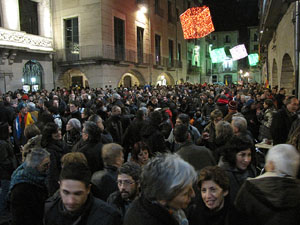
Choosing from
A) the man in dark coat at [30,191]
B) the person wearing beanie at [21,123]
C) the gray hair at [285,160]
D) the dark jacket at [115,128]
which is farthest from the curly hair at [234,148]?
the person wearing beanie at [21,123]

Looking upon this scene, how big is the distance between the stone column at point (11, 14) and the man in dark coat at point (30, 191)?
1643 centimetres

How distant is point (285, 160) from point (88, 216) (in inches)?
61.9

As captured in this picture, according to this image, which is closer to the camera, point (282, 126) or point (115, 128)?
point (282, 126)

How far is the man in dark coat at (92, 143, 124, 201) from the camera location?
9.01ft

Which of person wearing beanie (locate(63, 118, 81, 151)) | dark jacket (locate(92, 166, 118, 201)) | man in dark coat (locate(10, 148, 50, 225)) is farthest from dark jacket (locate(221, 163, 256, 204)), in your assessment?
person wearing beanie (locate(63, 118, 81, 151))

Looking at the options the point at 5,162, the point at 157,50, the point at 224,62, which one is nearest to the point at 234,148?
the point at 5,162

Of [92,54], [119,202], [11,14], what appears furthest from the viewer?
[92,54]

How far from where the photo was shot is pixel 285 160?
6.61ft

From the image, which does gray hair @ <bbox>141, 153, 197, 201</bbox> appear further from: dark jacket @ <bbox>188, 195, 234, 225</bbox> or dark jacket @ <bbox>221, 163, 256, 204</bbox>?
dark jacket @ <bbox>221, 163, 256, 204</bbox>

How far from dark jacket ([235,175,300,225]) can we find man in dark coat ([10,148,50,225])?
188 centimetres

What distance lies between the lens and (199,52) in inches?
1763

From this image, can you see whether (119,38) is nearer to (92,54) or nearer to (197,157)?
(92,54)

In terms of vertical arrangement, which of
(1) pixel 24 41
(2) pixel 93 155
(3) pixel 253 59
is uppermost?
(1) pixel 24 41

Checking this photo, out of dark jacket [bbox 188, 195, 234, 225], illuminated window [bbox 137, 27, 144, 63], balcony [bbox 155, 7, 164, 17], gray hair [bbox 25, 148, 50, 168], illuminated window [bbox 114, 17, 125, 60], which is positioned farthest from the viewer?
balcony [bbox 155, 7, 164, 17]
